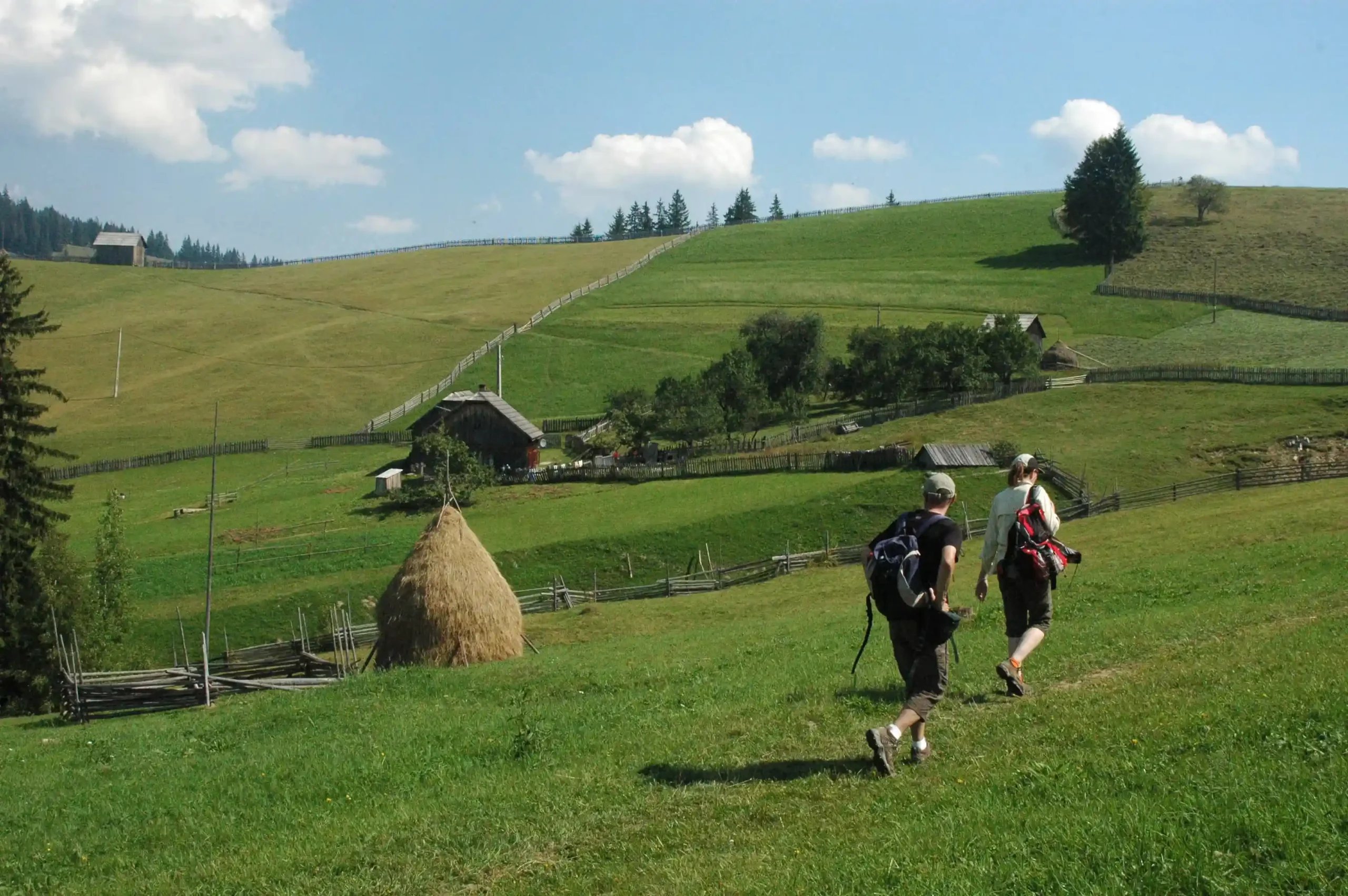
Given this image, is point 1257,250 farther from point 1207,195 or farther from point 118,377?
point 118,377

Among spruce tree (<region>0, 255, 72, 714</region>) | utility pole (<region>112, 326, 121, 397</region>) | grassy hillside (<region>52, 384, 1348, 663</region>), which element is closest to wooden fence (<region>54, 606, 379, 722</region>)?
spruce tree (<region>0, 255, 72, 714</region>)

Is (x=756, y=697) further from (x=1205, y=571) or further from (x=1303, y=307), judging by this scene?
(x=1303, y=307)

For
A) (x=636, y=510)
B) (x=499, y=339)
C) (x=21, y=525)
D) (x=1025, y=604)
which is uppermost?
(x=499, y=339)

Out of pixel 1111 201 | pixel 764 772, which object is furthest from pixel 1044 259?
pixel 764 772

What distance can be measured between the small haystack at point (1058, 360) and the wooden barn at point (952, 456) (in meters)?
28.0

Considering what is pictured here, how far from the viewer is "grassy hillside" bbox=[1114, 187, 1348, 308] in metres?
94.9

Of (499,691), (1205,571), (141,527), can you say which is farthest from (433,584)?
(141,527)

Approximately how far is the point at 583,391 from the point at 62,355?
5234cm

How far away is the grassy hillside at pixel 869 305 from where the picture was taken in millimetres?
81188

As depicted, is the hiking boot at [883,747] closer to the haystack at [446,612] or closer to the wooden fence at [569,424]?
the haystack at [446,612]

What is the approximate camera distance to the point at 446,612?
79.3 feet

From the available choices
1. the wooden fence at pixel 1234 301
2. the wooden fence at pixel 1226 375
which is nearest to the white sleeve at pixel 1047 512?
the wooden fence at pixel 1226 375

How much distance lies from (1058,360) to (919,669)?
242 feet

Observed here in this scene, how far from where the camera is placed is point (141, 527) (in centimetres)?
5478
